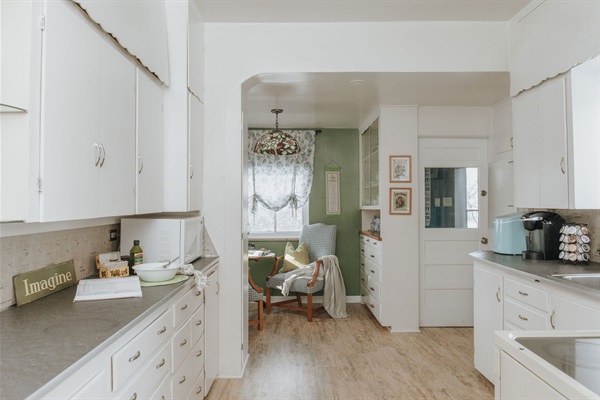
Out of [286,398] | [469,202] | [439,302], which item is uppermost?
[469,202]

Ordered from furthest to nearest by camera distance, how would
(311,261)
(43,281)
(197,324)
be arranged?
(311,261), (197,324), (43,281)

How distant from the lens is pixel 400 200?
4.17m

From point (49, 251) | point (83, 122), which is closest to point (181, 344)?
point (49, 251)

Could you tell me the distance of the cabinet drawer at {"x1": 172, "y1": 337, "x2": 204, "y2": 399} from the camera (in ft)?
6.65

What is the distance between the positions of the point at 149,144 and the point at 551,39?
2.63 m

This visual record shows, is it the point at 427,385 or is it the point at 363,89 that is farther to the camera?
the point at 363,89

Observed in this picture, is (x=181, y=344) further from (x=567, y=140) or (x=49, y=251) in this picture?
(x=567, y=140)

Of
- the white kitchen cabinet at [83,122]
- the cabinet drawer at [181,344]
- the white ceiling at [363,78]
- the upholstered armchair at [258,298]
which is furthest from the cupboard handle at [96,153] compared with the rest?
the upholstered armchair at [258,298]

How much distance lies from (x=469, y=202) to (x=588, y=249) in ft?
6.13

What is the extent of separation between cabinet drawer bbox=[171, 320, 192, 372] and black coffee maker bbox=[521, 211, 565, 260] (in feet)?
7.52

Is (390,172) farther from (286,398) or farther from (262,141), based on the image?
(286,398)

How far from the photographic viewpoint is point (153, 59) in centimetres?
227

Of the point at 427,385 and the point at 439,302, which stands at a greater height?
→ the point at 439,302

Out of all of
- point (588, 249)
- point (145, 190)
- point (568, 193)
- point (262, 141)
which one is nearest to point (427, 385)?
point (588, 249)
